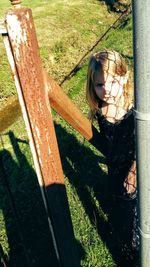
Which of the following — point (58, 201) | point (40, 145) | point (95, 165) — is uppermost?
point (40, 145)

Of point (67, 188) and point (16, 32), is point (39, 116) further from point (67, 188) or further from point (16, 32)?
point (67, 188)

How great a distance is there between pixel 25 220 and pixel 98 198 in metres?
0.86

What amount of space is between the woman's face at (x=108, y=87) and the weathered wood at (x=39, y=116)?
0.80 metres

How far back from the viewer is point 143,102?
1451 millimetres

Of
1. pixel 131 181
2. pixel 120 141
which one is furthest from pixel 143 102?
pixel 131 181

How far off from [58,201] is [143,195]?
2.82 ft

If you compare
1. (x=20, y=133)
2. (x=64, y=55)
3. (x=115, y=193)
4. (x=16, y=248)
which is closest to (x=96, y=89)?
(x=115, y=193)

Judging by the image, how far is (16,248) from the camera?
3.59 meters

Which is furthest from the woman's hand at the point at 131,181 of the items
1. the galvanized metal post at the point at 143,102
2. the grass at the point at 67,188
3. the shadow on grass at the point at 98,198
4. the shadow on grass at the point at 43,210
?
the galvanized metal post at the point at 143,102

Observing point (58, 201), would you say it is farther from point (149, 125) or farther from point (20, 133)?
point (20, 133)

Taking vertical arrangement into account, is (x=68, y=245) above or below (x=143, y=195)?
below

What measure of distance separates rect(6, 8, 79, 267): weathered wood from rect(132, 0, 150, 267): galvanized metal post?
68 cm

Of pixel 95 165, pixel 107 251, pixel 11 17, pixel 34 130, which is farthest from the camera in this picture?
pixel 95 165

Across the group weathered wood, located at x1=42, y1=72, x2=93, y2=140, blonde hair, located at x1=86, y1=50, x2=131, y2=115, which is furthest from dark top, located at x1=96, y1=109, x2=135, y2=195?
weathered wood, located at x1=42, y1=72, x2=93, y2=140
